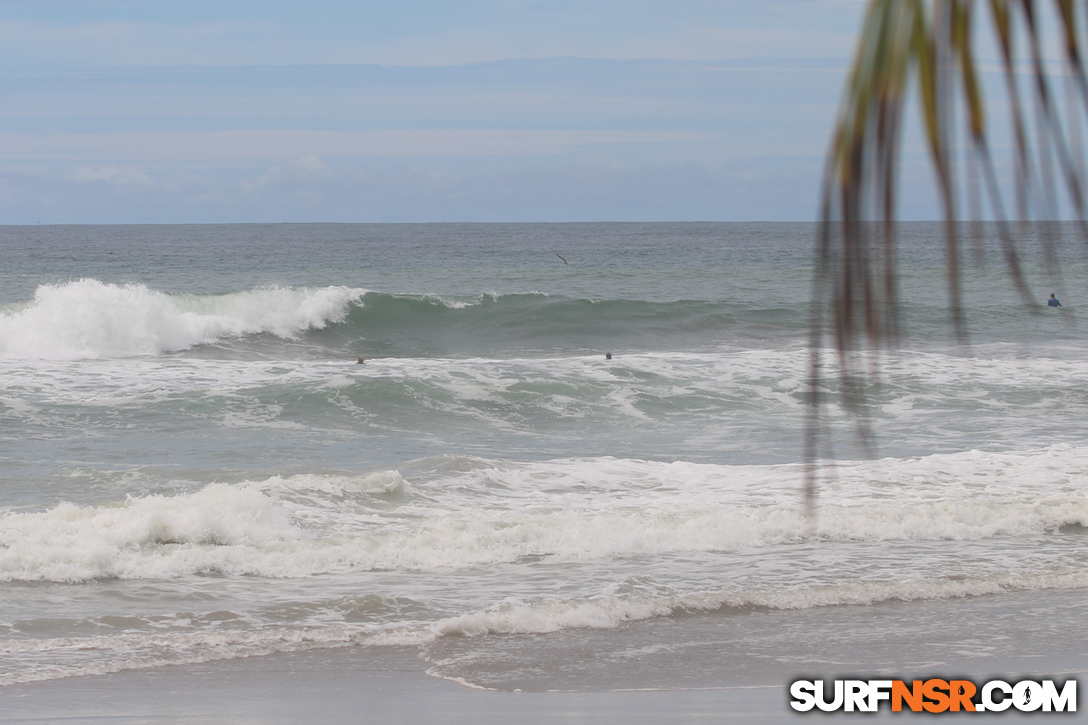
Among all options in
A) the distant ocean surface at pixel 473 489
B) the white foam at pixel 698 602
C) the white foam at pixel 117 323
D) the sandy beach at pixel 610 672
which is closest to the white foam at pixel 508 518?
the distant ocean surface at pixel 473 489

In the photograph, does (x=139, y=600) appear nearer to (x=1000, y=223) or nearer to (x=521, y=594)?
(x=521, y=594)

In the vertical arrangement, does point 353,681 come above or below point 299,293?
below

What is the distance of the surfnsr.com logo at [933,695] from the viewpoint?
539cm

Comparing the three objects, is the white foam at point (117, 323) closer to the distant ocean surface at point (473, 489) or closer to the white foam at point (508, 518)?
the distant ocean surface at point (473, 489)

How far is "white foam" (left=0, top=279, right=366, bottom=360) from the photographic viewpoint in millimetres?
22500

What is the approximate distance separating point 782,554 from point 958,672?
283 centimetres

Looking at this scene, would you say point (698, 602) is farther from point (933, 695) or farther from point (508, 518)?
point (508, 518)

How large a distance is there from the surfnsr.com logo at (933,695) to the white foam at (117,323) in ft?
63.1

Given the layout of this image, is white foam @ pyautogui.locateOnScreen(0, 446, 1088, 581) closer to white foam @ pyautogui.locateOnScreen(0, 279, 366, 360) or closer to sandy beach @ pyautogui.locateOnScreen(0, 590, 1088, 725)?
sandy beach @ pyautogui.locateOnScreen(0, 590, 1088, 725)

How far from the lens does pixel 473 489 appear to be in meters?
10.9

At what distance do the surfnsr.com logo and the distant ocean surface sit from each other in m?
1.56

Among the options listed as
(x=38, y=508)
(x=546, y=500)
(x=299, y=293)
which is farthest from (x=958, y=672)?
(x=299, y=293)

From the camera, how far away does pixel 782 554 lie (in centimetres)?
877

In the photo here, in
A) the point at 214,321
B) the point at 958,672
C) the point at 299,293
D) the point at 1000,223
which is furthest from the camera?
the point at 299,293
